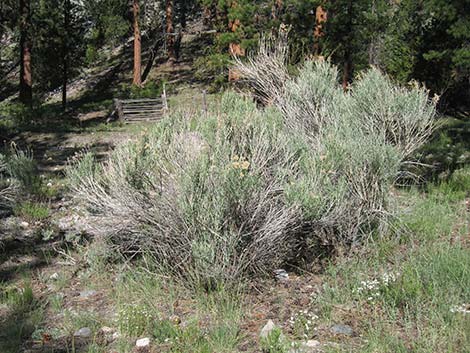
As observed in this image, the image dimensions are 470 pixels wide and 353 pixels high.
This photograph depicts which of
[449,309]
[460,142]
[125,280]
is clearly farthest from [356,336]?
[460,142]

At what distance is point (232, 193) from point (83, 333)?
1.44 meters

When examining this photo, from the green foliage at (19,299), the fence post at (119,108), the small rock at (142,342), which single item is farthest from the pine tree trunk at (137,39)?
the small rock at (142,342)

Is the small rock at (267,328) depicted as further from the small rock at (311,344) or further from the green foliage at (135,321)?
the green foliage at (135,321)

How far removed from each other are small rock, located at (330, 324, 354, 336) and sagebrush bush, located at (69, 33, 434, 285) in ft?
2.83

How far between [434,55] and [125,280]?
631 inches

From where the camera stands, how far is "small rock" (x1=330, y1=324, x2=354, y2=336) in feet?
11.2

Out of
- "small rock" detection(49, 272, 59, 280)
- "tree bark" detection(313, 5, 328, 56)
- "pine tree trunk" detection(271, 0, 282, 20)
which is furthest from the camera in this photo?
"pine tree trunk" detection(271, 0, 282, 20)

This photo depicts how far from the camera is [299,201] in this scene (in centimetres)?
413

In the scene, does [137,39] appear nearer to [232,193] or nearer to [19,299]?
[19,299]

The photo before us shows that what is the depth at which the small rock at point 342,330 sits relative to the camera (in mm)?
3420

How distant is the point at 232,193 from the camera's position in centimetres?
387

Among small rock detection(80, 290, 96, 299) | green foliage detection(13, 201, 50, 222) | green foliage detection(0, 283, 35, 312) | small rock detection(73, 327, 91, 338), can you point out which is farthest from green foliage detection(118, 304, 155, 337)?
green foliage detection(13, 201, 50, 222)

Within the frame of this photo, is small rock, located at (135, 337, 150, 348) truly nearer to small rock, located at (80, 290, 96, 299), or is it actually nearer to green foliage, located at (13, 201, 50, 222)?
small rock, located at (80, 290, 96, 299)

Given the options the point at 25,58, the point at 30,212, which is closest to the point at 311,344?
the point at 30,212
